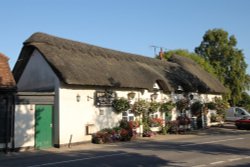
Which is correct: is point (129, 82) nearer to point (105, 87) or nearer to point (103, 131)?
point (105, 87)

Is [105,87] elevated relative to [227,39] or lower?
lower

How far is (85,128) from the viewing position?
808 inches

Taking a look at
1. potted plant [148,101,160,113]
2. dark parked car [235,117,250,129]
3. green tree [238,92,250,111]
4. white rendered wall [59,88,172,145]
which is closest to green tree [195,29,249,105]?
green tree [238,92,250,111]

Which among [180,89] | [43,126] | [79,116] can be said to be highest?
[180,89]

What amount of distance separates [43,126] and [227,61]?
130 feet

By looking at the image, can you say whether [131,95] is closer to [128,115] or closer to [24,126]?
[128,115]

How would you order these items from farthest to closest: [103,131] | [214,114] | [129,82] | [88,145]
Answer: [214,114], [129,82], [103,131], [88,145]

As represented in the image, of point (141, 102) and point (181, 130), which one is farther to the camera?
point (181, 130)

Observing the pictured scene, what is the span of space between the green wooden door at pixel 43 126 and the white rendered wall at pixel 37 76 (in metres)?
1.53

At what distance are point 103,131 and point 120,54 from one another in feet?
26.6

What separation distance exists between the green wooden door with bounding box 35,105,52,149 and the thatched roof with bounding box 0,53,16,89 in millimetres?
1987

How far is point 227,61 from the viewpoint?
52.9 meters

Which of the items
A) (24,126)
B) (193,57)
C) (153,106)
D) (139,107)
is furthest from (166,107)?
(193,57)

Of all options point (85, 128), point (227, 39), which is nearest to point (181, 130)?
point (85, 128)
